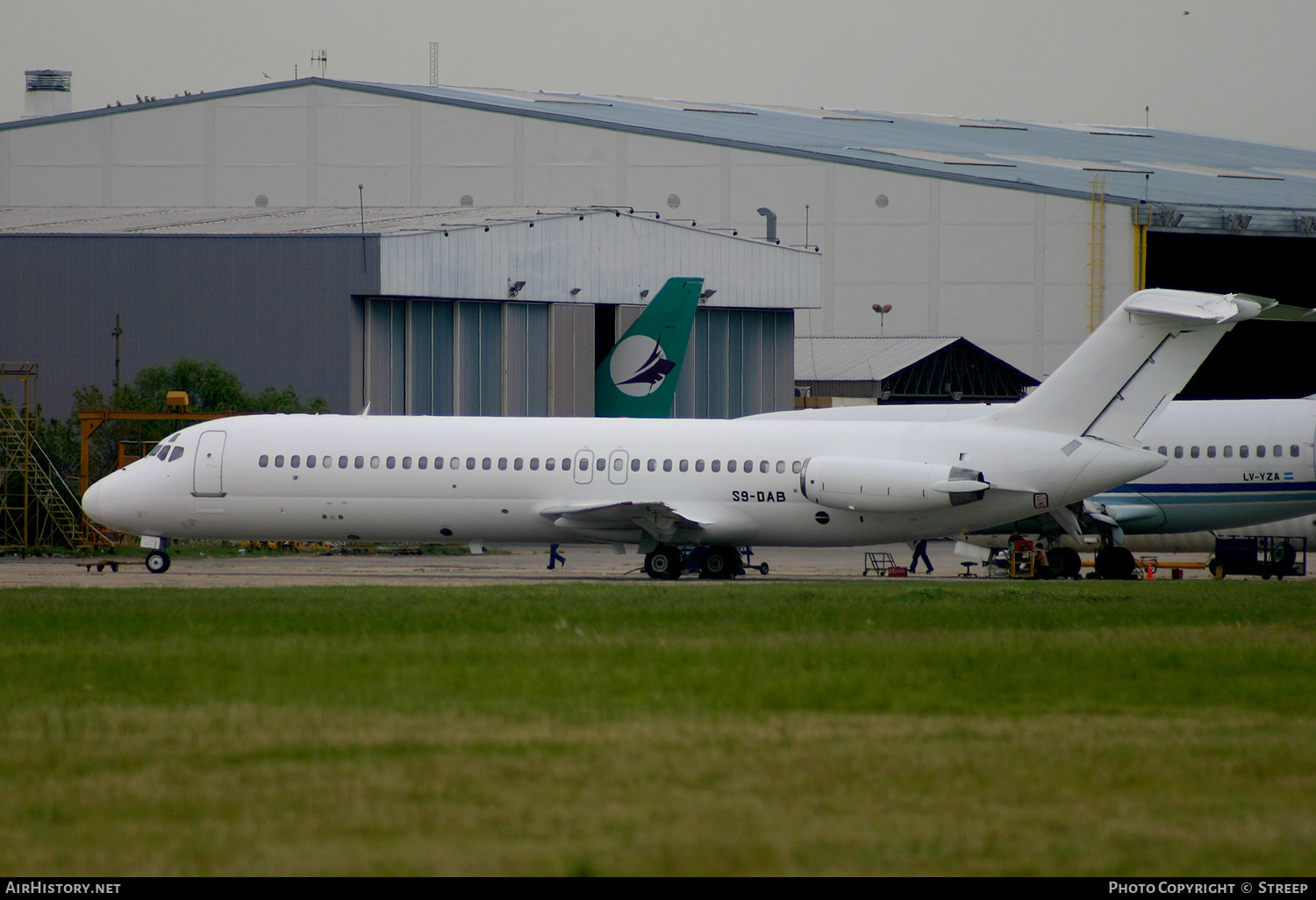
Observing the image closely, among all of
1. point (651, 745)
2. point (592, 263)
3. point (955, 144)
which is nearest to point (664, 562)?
point (651, 745)

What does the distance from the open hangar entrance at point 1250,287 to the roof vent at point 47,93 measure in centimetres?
5477

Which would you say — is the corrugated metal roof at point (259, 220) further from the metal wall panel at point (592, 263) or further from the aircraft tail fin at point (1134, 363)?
the aircraft tail fin at point (1134, 363)

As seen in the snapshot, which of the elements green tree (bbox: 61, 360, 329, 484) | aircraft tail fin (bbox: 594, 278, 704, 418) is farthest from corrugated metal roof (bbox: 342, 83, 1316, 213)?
green tree (bbox: 61, 360, 329, 484)

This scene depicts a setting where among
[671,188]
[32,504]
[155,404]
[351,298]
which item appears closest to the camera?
[32,504]

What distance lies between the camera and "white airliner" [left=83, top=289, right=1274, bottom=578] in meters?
32.0

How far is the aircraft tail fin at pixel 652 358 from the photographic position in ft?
174

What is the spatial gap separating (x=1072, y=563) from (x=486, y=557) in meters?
16.7

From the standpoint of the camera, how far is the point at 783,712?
1362cm

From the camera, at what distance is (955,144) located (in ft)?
292

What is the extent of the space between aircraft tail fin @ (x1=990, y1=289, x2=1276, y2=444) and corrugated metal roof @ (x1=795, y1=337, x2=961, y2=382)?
130 ft

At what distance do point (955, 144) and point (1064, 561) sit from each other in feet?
186

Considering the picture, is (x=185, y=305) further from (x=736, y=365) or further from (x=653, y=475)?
(x=653, y=475)

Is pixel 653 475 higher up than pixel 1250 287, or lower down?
lower down

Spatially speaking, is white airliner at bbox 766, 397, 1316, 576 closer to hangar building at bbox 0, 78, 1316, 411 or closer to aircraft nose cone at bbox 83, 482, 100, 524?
aircraft nose cone at bbox 83, 482, 100, 524
